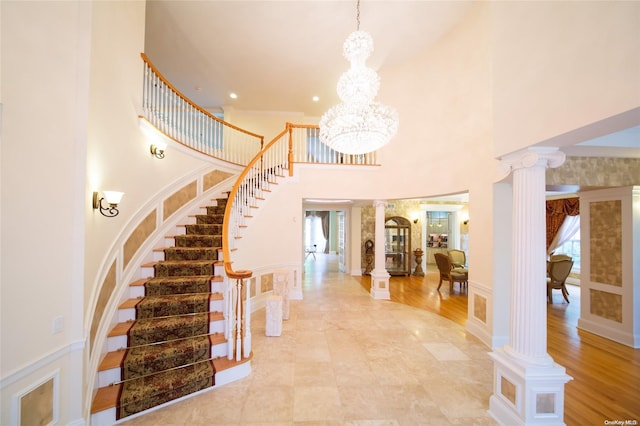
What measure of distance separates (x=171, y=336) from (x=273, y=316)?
4.54 feet

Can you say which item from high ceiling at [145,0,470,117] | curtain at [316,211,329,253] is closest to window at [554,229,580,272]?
high ceiling at [145,0,470,117]

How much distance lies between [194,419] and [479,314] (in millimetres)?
4036

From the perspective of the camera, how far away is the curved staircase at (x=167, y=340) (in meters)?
2.32

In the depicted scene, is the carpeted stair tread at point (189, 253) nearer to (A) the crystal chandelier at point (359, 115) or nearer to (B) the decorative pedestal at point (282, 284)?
(B) the decorative pedestal at point (282, 284)

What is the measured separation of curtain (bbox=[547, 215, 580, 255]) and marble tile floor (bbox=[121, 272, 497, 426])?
222 inches

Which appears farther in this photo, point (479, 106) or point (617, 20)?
point (479, 106)

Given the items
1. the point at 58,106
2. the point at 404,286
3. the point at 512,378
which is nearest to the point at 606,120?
the point at 512,378

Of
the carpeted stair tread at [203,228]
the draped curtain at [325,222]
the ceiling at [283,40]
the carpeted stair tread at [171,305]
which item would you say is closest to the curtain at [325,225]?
the draped curtain at [325,222]

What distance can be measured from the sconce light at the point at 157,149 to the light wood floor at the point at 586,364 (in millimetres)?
5673

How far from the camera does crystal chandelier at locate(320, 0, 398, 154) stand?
3434mm

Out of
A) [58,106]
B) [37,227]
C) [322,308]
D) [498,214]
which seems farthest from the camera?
[322,308]

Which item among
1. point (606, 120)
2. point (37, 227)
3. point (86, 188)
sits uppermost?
point (606, 120)

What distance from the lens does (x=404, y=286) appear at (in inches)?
283

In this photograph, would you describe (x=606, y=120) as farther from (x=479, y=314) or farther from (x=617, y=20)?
(x=479, y=314)
